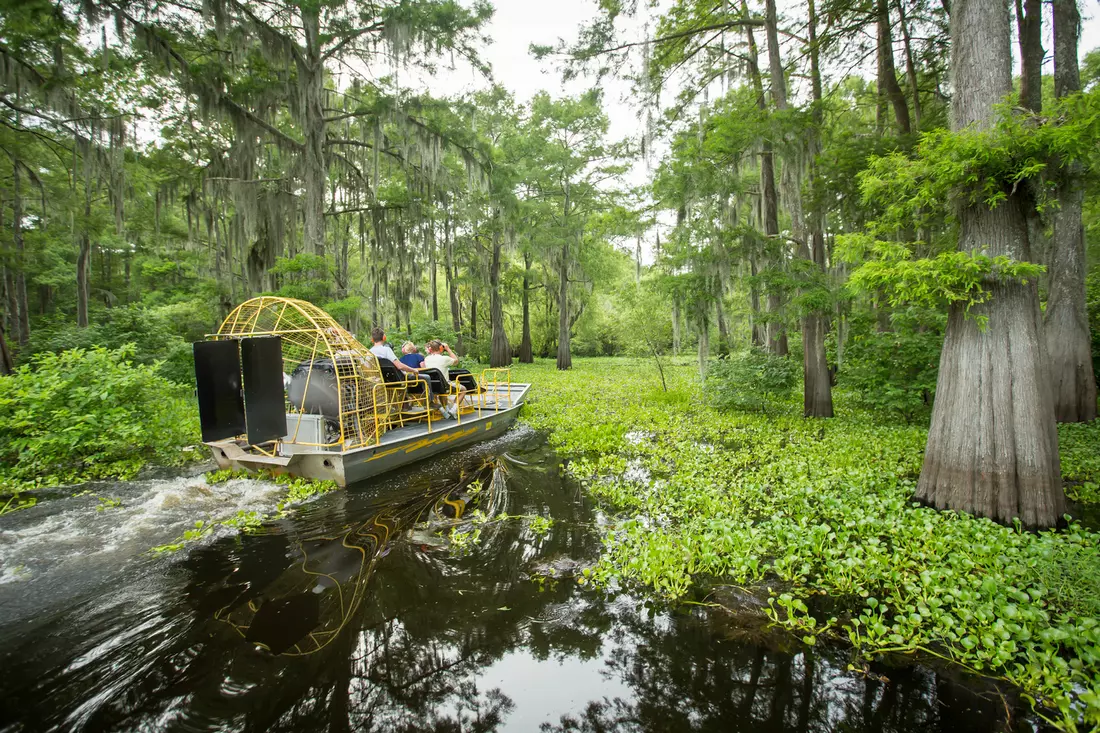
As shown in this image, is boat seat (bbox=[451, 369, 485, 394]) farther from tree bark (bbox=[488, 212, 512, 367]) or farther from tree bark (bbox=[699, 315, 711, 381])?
tree bark (bbox=[488, 212, 512, 367])

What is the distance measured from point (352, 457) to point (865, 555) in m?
6.05

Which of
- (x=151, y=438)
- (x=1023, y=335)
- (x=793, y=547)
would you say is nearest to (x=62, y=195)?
(x=151, y=438)

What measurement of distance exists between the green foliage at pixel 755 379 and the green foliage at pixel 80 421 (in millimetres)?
10852

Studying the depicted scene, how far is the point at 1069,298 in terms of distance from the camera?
7.95 m

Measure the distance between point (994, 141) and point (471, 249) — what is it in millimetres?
20761

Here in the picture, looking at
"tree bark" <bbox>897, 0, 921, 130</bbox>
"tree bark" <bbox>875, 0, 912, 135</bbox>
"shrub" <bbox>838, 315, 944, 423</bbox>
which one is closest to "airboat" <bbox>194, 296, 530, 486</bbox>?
"shrub" <bbox>838, 315, 944, 423</bbox>

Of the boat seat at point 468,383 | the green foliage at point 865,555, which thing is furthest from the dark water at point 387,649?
the boat seat at point 468,383

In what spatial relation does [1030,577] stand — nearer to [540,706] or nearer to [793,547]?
[793,547]

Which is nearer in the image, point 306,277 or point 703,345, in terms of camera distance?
point 703,345

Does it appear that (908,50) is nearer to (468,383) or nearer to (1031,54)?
(1031,54)

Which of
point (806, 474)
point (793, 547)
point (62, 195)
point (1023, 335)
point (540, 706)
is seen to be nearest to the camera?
point (540, 706)

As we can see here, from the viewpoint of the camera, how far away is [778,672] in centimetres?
288

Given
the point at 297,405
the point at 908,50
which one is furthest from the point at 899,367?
the point at 297,405

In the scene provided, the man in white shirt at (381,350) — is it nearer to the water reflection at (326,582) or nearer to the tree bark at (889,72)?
the water reflection at (326,582)
